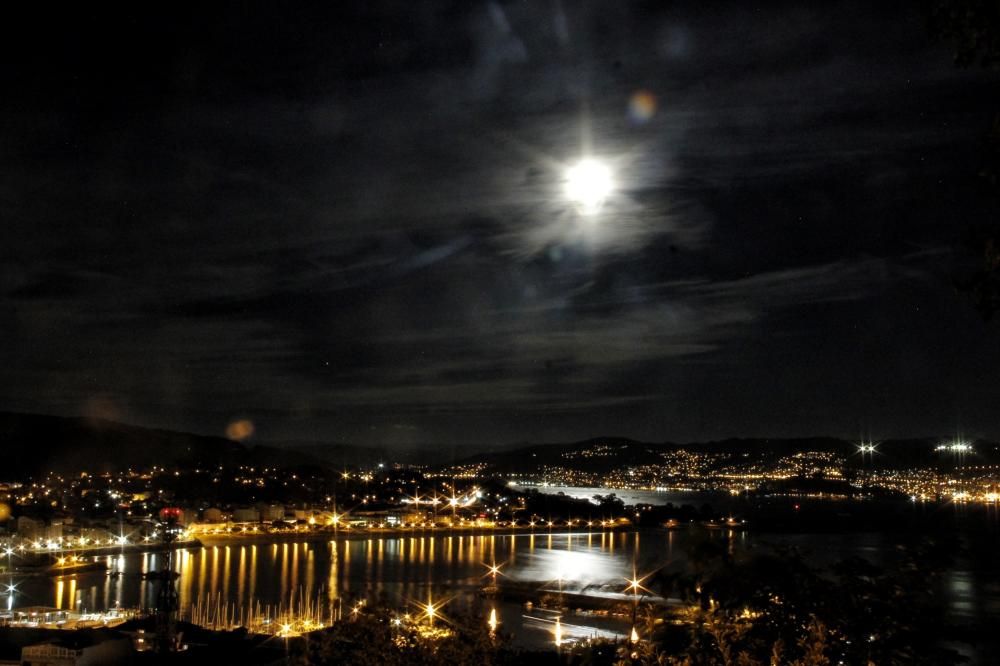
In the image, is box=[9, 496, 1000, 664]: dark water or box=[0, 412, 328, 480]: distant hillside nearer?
box=[9, 496, 1000, 664]: dark water

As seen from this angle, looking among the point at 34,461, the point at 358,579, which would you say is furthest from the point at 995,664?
the point at 34,461

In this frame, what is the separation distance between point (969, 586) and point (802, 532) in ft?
57.5

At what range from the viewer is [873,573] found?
2135mm

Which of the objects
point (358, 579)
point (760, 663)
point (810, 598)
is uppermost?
point (810, 598)

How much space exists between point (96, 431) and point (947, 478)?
66899 mm

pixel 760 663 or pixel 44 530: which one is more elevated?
pixel 760 663

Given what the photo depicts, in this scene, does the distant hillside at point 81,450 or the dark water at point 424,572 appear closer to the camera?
the dark water at point 424,572

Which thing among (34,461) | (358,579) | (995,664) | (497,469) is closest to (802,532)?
(358,579)

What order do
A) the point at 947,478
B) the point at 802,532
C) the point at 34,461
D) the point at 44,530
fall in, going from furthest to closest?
the point at 947,478
the point at 34,461
the point at 802,532
the point at 44,530

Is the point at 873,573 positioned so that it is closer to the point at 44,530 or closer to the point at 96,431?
the point at 44,530

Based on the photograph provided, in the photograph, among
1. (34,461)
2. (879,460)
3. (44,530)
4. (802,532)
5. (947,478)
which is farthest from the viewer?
(879,460)

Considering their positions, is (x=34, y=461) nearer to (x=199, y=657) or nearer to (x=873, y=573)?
(x=199, y=657)

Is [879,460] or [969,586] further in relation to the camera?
[879,460]

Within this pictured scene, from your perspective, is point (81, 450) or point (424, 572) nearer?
point (424, 572)
